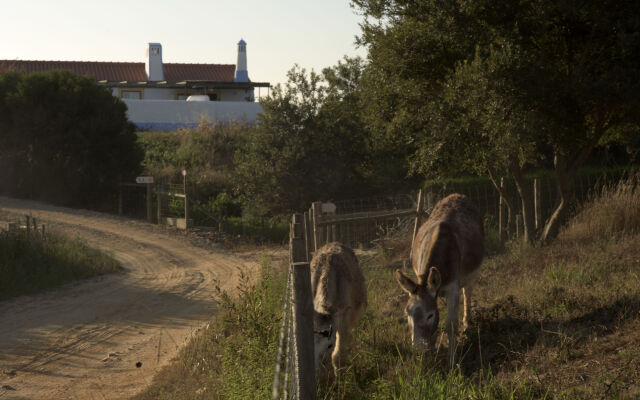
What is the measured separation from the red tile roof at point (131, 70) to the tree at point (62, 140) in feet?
75.8

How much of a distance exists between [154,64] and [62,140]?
25705mm

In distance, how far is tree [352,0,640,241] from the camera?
12.5 metres

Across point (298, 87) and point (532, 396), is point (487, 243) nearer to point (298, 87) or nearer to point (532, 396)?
point (532, 396)

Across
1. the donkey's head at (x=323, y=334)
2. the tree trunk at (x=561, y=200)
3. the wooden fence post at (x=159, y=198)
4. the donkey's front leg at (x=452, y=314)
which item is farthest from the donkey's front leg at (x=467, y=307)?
the wooden fence post at (x=159, y=198)

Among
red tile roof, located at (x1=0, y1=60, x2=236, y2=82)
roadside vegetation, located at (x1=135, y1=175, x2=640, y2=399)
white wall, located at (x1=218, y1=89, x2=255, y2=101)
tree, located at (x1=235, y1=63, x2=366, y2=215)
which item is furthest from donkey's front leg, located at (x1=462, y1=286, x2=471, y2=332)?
red tile roof, located at (x1=0, y1=60, x2=236, y2=82)

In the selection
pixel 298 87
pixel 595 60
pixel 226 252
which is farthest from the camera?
pixel 298 87

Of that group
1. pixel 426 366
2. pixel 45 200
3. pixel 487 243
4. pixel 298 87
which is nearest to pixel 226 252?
pixel 298 87

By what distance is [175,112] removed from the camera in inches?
1772

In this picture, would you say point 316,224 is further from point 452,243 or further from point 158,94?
point 158,94

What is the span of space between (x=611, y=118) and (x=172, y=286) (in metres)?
11.6

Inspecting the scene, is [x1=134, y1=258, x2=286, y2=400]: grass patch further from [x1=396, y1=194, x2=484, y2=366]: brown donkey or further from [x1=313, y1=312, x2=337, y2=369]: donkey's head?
[x1=396, y1=194, x2=484, y2=366]: brown donkey

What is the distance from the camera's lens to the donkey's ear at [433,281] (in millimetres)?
6855

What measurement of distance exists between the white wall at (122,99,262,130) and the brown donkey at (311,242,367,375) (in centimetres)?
3667

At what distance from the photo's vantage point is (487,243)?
50.7ft
